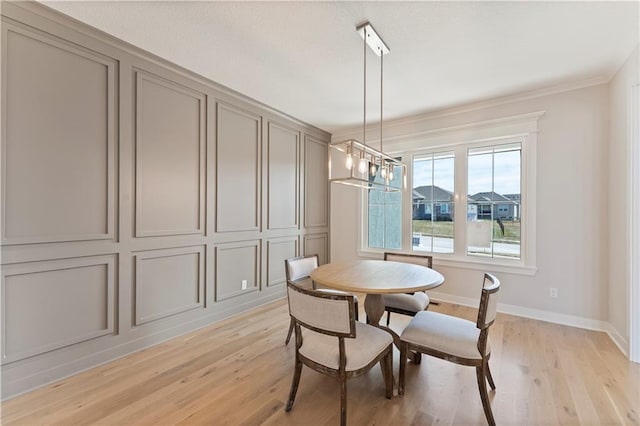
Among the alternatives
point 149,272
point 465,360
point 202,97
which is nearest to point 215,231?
point 149,272

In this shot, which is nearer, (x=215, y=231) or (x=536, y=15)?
(x=536, y=15)

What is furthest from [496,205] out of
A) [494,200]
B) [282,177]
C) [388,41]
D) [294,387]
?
[294,387]

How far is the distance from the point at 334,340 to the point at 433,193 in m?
3.11

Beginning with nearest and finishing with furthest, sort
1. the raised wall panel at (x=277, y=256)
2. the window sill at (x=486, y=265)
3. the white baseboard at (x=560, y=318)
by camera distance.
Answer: the white baseboard at (x=560, y=318)
the window sill at (x=486, y=265)
the raised wall panel at (x=277, y=256)

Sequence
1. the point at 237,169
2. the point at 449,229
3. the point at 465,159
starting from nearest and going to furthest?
the point at 237,169
the point at 465,159
the point at 449,229

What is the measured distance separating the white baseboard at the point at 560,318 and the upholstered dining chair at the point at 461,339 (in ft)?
5.67

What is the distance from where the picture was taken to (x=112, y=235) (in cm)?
238

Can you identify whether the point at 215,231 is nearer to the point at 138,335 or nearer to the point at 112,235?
the point at 112,235

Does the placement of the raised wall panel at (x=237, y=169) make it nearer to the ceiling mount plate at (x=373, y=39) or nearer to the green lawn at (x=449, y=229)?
the ceiling mount plate at (x=373, y=39)

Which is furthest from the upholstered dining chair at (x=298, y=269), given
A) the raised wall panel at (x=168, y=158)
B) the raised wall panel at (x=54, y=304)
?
the raised wall panel at (x=54, y=304)

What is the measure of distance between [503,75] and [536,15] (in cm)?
101

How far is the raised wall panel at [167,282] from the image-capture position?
2.58 m

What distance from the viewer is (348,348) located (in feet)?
5.53

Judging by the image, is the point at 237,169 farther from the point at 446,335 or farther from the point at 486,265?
the point at 486,265
